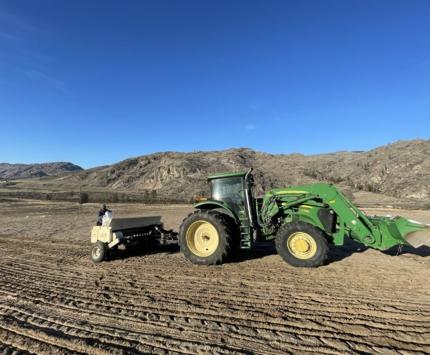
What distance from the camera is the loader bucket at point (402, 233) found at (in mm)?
6926

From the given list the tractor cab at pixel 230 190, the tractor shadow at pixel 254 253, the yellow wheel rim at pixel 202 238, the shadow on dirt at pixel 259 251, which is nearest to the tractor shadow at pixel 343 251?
the shadow on dirt at pixel 259 251

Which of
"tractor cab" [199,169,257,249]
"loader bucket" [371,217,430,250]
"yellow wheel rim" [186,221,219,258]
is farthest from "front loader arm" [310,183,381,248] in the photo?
"yellow wheel rim" [186,221,219,258]

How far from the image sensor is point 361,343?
153 inches

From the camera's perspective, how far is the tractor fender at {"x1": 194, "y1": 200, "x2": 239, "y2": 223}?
8078mm

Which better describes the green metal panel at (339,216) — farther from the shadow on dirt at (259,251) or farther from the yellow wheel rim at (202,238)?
the yellow wheel rim at (202,238)

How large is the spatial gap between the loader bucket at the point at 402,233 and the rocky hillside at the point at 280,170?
37158mm

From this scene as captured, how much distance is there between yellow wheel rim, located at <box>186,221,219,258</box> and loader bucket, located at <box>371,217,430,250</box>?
3703mm

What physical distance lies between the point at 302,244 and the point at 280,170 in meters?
54.2

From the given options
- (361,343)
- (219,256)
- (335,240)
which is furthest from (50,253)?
(361,343)

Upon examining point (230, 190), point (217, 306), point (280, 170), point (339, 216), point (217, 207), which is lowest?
point (217, 306)

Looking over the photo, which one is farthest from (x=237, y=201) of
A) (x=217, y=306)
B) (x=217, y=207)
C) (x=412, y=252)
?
(x=412, y=252)

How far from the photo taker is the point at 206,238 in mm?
8070

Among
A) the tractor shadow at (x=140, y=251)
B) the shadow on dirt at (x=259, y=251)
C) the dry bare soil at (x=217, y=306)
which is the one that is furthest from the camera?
the tractor shadow at (x=140, y=251)

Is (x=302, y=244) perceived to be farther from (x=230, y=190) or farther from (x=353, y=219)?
(x=230, y=190)
